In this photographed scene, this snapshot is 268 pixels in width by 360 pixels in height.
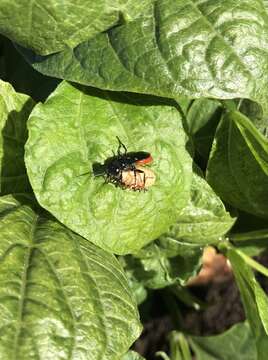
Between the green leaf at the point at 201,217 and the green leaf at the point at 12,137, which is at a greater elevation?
the green leaf at the point at 12,137

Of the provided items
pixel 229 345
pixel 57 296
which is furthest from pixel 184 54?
pixel 229 345

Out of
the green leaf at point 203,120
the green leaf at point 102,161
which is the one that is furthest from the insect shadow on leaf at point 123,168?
the green leaf at point 203,120

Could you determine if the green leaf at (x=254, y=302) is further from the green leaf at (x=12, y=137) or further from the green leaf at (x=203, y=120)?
the green leaf at (x=12, y=137)

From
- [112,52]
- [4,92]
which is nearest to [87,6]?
[112,52]

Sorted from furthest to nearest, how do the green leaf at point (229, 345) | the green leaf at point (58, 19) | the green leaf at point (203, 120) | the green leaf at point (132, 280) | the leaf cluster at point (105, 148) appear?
the green leaf at point (229, 345) → the green leaf at point (132, 280) → the green leaf at point (203, 120) → the green leaf at point (58, 19) → the leaf cluster at point (105, 148)

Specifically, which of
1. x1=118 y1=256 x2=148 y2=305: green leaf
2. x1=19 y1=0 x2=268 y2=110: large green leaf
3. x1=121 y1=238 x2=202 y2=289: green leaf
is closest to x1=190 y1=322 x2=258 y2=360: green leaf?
x1=118 y1=256 x2=148 y2=305: green leaf

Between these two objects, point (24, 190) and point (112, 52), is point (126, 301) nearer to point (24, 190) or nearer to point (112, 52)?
point (24, 190)

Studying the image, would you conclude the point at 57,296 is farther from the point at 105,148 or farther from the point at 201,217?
the point at 201,217
